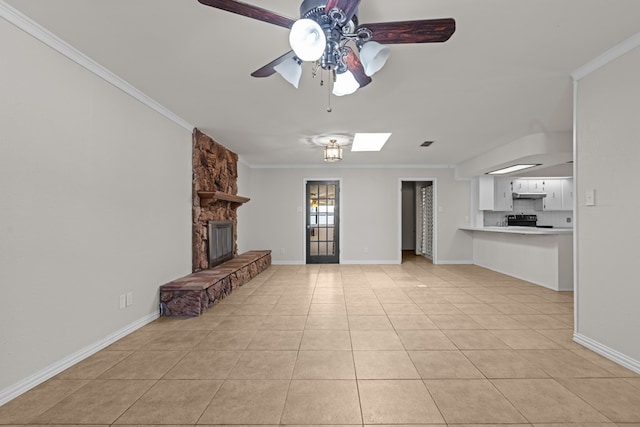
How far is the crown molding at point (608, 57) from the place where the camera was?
7.22ft

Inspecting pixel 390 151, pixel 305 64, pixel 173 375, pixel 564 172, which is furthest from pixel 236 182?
pixel 564 172

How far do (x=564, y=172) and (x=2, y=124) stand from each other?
8.57m

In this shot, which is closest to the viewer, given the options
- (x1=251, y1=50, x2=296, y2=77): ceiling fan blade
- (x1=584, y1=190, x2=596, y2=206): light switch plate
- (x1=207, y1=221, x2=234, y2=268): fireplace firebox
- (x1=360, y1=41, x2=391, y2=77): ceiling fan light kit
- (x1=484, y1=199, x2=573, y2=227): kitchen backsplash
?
(x1=360, y1=41, x2=391, y2=77): ceiling fan light kit

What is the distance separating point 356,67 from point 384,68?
778mm

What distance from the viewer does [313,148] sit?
5496mm

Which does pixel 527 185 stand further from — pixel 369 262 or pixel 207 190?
pixel 207 190

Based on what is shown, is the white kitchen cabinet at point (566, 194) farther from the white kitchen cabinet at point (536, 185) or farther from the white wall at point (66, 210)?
the white wall at point (66, 210)

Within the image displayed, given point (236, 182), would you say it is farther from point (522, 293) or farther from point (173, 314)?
point (522, 293)

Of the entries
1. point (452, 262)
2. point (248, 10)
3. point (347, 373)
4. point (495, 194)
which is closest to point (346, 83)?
point (248, 10)

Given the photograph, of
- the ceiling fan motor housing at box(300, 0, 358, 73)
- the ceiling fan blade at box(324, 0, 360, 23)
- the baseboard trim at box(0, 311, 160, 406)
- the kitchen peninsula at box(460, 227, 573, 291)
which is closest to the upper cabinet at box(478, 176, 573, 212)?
the kitchen peninsula at box(460, 227, 573, 291)

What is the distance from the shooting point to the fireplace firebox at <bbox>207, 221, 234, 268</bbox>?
15.5 feet

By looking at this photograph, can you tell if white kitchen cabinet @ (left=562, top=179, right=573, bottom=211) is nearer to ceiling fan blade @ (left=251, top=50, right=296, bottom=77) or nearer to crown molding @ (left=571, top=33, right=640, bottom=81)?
crown molding @ (left=571, top=33, right=640, bottom=81)

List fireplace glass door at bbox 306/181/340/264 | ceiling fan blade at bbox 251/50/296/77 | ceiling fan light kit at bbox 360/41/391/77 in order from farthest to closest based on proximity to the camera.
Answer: fireplace glass door at bbox 306/181/340/264 → ceiling fan blade at bbox 251/50/296/77 → ceiling fan light kit at bbox 360/41/391/77

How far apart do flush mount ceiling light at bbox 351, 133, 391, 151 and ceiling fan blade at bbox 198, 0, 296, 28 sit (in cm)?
321
